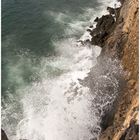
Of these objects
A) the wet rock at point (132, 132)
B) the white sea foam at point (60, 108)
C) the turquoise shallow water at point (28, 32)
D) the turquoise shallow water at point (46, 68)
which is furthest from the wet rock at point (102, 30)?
the wet rock at point (132, 132)

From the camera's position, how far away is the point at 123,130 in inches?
1094

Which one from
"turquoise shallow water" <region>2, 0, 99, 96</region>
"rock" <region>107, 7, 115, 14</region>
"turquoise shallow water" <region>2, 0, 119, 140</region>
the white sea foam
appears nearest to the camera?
the white sea foam

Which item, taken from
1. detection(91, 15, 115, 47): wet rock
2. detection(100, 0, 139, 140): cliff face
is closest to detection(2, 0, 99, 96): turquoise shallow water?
detection(91, 15, 115, 47): wet rock

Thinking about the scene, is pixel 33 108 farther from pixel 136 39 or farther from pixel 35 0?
pixel 35 0

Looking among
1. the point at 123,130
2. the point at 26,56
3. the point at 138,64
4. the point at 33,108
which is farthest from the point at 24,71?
Answer: the point at 123,130

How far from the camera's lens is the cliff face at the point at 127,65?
27770 mm

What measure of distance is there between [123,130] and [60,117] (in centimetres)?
1284

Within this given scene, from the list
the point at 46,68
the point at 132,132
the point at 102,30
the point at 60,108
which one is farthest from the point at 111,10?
the point at 132,132

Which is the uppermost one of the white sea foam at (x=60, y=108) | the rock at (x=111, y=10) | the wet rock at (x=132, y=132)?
the rock at (x=111, y=10)

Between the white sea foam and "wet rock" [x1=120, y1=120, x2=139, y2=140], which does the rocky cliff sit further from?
the white sea foam

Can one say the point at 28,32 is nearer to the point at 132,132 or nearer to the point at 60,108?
the point at 60,108

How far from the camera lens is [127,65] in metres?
38.8

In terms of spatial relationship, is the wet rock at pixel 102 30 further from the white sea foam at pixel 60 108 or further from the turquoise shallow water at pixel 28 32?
the turquoise shallow water at pixel 28 32

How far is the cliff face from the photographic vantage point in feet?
91.1
